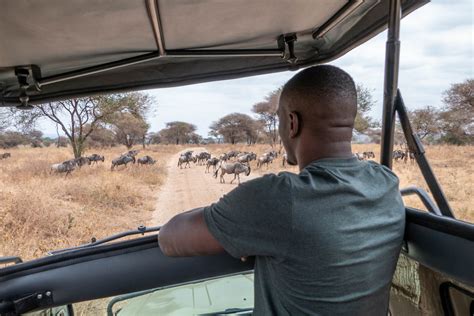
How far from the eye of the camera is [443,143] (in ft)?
7.01

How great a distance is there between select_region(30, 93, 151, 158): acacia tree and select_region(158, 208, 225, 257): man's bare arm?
8.98 feet

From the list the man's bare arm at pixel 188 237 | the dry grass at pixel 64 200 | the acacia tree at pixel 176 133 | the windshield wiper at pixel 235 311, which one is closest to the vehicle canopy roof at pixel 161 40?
the man's bare arm at pixel 188 237

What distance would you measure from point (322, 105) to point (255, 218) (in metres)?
0.30

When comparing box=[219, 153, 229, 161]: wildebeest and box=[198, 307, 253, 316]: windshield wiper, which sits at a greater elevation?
box=[219, 153, 229, 161]: wildebeest

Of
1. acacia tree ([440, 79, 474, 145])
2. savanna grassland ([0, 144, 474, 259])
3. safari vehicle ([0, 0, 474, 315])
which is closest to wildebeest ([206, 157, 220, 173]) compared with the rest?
savanna grassland ([0, 144, 474, 259])

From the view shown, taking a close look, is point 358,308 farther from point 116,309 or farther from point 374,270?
point 116,309

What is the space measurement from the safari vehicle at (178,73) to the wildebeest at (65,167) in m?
6.01

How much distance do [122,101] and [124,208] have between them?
1866mm

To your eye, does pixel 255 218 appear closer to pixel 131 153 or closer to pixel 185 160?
pixel 185 160

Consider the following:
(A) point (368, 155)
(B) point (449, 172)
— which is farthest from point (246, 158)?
Answer: (A) point (368, 155)

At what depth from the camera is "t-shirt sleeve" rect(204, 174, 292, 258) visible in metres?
0.85

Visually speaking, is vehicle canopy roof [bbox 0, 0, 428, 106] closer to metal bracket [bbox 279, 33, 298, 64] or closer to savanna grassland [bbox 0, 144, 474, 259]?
metal bracket [bbox 279, 33, 298, 64]

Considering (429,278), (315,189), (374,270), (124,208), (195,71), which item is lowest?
(124,208)

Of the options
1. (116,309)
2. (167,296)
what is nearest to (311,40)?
(167,296)
